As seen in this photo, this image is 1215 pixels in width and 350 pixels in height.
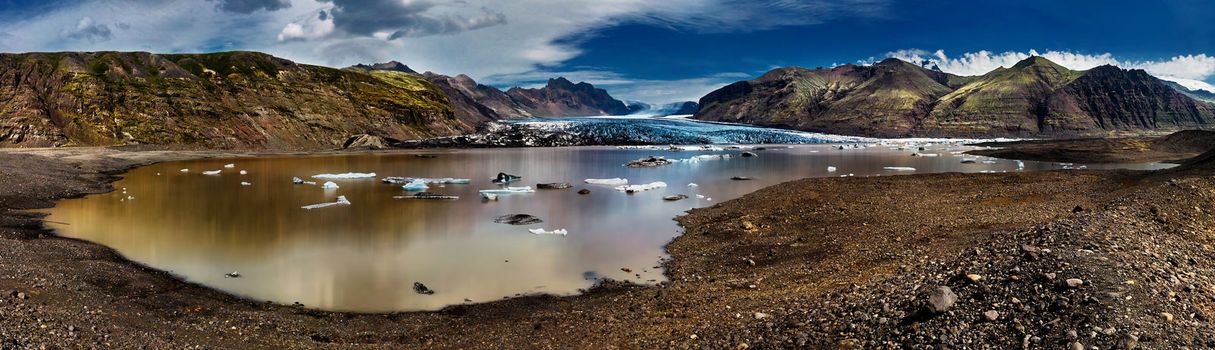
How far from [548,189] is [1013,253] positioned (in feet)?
111

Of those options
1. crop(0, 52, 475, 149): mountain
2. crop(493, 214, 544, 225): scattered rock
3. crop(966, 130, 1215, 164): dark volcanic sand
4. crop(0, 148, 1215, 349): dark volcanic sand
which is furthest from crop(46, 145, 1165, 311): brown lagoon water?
crop(0, 52, 475, 149): mountain

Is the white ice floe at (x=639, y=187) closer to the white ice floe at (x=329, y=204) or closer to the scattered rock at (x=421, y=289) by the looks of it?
the white ice floe at (x=329, y=204)

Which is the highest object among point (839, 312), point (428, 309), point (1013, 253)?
point (1013, 253)

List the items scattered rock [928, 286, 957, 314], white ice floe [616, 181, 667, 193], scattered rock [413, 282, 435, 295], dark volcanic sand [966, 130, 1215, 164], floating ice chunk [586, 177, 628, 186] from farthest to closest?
dark volcanic sand [966, 130, 1215, 164]
floating ice chunk [586, 177, 628, 186]
white ice floe [616, 181, 667, 193]
scattered rock [413, 282, 435, 295]
scattered rock [928, 286, 957, 314]

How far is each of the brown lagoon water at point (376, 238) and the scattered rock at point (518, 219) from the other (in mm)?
668

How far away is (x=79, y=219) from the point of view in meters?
27.3

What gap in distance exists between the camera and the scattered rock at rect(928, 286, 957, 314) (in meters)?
9.69

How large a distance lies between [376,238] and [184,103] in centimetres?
9476

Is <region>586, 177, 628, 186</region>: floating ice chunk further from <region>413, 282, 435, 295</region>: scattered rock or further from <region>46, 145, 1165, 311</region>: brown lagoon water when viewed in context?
<region>413, 282, 435, 295</region>: scattered rock

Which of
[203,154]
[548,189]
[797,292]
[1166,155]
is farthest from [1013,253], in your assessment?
[203,154]

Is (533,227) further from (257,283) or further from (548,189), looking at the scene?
(548,189)

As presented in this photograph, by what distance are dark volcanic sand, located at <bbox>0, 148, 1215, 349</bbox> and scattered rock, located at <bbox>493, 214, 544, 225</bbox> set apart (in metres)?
8.45

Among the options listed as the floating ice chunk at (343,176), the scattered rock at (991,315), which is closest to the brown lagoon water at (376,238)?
the floating ice chunk at (343,176)

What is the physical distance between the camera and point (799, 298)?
42.2ft
